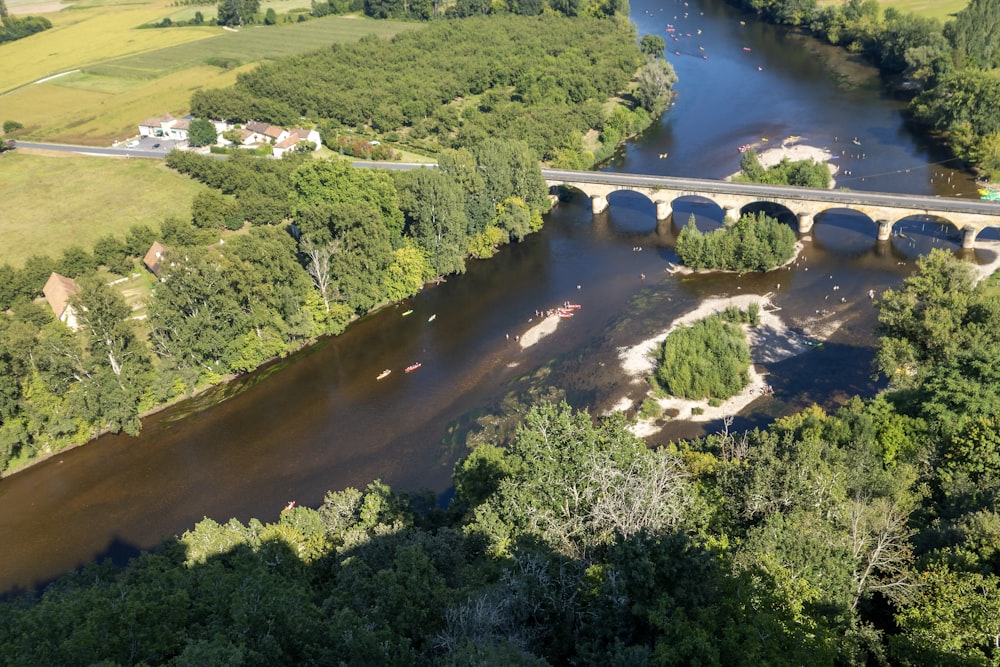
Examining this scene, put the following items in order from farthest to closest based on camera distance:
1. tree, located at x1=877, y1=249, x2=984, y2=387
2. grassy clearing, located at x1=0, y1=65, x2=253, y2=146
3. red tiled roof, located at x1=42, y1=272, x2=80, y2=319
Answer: grassy clearing, located at x1=0, y1=65, x2=253, y2=146 → red tiled roof, located at x1=42, y1=272, x2=80, y2=319 → tree, located at x1=877, y1=249, x2=984, y2=387

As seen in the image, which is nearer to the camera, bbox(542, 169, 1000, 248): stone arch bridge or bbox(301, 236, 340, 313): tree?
bbox(301, 236, 340, 313): tree

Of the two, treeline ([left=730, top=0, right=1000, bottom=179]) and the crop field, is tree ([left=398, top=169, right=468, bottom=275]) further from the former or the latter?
the crop field

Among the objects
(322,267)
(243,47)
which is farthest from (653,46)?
(322,267)

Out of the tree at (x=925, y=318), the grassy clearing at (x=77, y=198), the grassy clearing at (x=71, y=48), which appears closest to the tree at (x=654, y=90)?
the grassy clearing at (x=77, y=198)

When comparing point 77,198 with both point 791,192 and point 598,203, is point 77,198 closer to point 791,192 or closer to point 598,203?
point 598,203

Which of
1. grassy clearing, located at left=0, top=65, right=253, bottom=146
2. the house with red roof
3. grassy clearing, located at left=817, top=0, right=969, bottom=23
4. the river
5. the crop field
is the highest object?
the crop field

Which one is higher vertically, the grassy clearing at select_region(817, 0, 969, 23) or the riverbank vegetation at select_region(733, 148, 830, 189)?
the grassy clearing at select_region(817, 0, 969, 23)

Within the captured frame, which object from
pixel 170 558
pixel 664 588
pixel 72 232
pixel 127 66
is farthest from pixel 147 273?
pixel 127 66

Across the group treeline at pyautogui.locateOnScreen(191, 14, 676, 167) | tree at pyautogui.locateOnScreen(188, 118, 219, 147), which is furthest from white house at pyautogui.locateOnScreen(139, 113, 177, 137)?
tree at pyautogui.locateOnScreen(188, 118, 219, 147)
